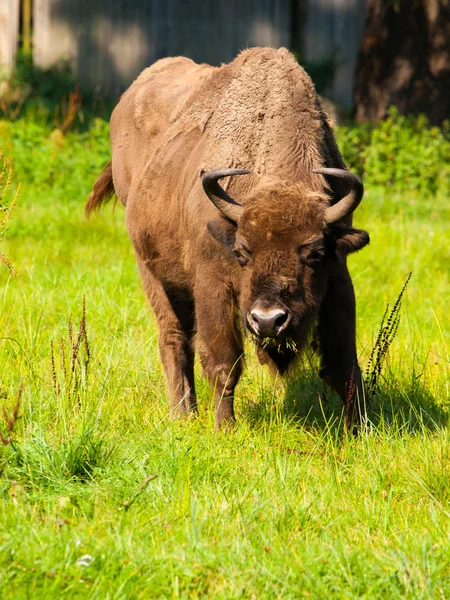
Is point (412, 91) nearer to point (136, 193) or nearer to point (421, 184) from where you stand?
point (421, 184)

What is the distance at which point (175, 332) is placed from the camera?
611 centimetres

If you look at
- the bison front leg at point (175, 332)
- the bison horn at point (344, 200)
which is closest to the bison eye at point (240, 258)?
the bison horn at point (344, 200)

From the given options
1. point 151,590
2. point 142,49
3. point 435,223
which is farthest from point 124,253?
point 142,49

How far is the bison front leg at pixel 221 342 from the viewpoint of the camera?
4988 millimetres

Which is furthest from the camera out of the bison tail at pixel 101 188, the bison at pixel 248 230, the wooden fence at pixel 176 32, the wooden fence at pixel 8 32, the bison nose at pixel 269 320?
the wooden fence at pixel 176 32

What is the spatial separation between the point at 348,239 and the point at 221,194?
2.27 feet

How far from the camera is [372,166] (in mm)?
11883

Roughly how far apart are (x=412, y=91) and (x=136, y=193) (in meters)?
8.30

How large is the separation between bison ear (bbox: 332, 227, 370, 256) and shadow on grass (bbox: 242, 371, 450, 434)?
0.84m

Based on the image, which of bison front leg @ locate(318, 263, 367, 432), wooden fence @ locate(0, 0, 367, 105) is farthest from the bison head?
wooden fence @ locate(0, 0, 367, 105)

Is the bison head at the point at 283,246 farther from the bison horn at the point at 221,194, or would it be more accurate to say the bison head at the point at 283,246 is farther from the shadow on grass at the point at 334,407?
the shadow on grass at the point at 334,407

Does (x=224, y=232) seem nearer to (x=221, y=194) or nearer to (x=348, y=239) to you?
(x=221, y=194)

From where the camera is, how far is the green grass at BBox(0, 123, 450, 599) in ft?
10.5

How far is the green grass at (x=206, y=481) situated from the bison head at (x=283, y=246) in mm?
602
